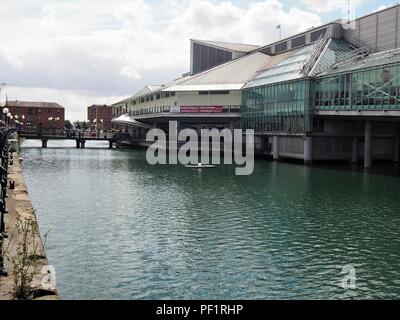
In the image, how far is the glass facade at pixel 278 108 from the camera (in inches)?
3415

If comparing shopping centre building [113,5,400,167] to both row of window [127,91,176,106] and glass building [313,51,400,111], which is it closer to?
glass building [313,51,400,111]

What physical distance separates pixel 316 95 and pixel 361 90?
13544mm

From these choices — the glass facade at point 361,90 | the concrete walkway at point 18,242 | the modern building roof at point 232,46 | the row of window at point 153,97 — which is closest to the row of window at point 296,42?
the modern building roof at point 232,46

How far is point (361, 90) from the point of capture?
236 feet

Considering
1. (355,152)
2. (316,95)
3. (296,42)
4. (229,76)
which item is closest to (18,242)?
(316,95)

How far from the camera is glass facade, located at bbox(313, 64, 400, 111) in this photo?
65.9 m

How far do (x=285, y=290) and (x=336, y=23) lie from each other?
9524cm

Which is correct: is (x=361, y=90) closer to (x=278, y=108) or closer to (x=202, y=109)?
(x=278, y=108)

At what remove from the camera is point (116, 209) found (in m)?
38.2

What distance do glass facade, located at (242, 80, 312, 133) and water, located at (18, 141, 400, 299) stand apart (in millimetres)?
33549

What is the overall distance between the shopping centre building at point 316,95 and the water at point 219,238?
70.9 ft

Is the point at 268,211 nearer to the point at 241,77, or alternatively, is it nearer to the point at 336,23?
the point at 336,23

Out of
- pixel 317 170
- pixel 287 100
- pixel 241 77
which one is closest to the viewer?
pixel 317 170

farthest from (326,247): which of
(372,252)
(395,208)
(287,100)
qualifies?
(287,100)
